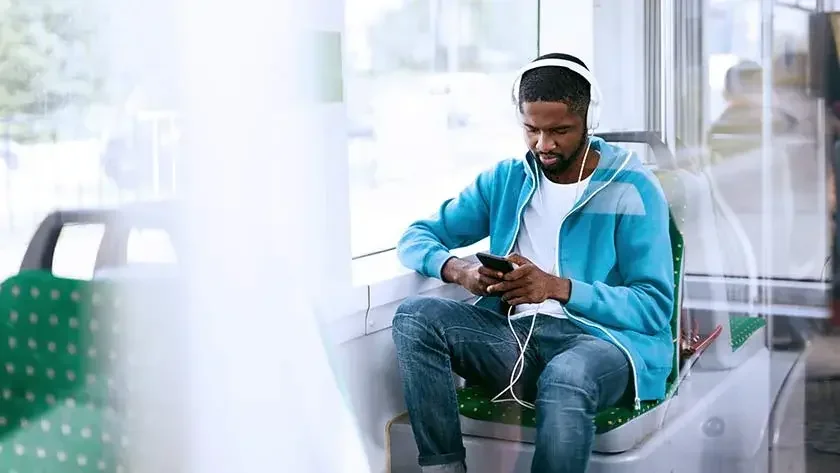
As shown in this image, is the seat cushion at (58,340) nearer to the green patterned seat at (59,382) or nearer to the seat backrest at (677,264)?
the green patterned seat at (59,382)

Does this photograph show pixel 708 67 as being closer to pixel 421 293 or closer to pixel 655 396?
pixel 655 396

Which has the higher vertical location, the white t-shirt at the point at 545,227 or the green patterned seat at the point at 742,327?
the white t-shirt at the point at 545,227

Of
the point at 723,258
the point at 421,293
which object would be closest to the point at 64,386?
the point at 421,293

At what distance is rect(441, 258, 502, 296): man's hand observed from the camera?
1.55 meters

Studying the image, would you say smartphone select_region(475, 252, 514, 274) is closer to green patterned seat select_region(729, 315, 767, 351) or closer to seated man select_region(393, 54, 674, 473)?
seated man select_region(393, 54, 674, 473)

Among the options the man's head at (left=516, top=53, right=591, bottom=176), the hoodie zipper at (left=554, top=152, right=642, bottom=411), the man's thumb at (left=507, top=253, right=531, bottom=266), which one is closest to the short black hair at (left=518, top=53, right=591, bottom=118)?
the man's head at (left=516, top=53, right=591, bottom=176)

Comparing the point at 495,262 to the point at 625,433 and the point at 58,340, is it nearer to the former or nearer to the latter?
the point at 625,433

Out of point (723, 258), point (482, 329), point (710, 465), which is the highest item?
point (723, 258)

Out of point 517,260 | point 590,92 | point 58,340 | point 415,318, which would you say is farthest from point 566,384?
point 58,340

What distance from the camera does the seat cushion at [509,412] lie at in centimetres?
143

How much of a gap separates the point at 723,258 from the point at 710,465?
0.91 feet

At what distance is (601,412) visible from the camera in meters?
1.46

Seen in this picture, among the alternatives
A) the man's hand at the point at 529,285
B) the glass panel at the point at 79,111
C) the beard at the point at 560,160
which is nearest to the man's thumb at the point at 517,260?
the man's hand at the point at 529,285

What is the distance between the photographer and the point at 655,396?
1.42 meters
